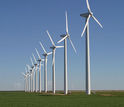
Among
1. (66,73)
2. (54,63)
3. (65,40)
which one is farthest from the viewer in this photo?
(54,63)

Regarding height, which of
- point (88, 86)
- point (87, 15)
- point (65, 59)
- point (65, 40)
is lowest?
point (88, 86)

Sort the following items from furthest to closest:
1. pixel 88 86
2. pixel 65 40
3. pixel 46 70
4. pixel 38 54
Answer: pixel 38 54 → pixel 46 70 → pixel 65 40 → pixel 88 86

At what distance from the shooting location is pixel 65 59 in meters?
81.7

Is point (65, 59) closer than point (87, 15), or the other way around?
point (87, 15)

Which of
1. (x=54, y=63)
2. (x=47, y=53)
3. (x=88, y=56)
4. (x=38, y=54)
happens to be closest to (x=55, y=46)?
(x=54, y=63)

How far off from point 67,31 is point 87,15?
1548cm

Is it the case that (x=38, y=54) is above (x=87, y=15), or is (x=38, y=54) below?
below

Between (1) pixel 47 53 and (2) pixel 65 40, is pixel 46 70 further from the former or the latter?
(2) pixel 65 40

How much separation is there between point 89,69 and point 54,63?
27.6 m

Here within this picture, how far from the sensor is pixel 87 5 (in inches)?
2864

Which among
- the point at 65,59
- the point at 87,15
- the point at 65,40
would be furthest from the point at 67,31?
the point at 87,15

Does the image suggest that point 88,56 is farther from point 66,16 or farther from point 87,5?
point 66,16

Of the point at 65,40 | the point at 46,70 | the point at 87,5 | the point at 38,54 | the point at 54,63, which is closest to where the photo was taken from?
the point at 87,5

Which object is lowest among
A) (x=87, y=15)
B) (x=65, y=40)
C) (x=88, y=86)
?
(x=88, y=86)
